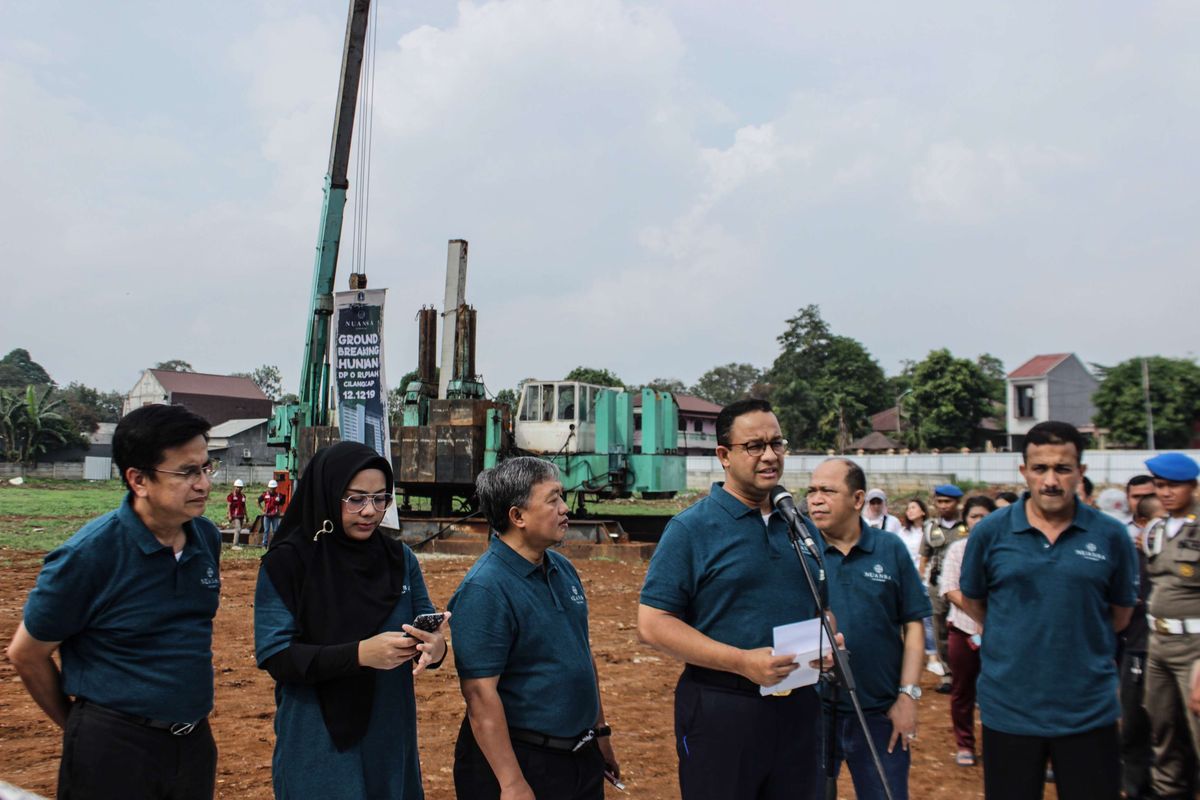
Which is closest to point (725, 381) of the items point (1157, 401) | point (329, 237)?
point (1157, 401)

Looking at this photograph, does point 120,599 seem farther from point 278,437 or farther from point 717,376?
point 717,376

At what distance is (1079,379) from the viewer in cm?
5038

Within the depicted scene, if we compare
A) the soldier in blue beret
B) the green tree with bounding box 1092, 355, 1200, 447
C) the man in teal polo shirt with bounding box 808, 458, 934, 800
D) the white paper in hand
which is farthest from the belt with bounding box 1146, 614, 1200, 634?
the green tree with bounding box 1092, 355, 1200, 447

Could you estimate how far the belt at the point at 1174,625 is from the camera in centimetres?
426

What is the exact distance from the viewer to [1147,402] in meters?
37.2

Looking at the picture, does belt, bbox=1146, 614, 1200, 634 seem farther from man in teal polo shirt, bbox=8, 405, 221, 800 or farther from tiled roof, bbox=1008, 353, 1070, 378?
tiled roof, bbox=1008, 353, 1070, 378

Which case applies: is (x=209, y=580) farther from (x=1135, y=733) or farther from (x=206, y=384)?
(x=206, y=384)

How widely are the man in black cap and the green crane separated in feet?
48.3

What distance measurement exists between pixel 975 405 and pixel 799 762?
46.6m

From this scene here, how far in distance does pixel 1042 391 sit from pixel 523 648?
163 feet

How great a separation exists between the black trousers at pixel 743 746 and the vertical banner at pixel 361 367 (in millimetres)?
10913

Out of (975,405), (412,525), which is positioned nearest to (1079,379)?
(975,405)

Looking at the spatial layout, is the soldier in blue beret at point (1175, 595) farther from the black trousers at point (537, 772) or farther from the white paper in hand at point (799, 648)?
the black trousers at point (537, 772)

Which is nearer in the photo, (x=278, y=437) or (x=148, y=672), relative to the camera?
(x=148, y=672)
